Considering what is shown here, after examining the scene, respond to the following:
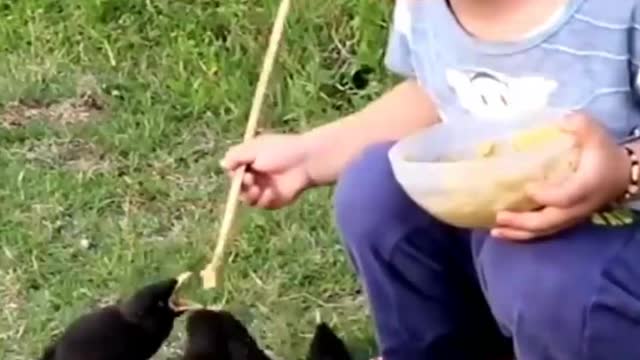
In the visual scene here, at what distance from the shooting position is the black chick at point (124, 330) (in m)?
1.86

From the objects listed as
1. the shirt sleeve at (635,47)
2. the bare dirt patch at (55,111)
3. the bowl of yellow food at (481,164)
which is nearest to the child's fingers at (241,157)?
the bowl of yellow food at (481,164)

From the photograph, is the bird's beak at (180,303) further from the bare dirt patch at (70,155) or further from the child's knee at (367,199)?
the bare dirt patch at (70,155)

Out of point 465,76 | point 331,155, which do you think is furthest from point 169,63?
point 465,76

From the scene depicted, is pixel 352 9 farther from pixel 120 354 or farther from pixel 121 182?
pixel 120 354

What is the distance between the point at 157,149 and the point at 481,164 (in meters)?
1.14

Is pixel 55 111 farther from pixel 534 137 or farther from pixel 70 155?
pixel 534 137

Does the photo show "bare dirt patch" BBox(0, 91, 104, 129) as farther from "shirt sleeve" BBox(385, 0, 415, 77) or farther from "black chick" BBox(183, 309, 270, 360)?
"shirt sleeve" BBox(385, 0, 415, 77)

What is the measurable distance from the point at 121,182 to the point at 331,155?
2.50ft

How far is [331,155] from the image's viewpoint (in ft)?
5.69

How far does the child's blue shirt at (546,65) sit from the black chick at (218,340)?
35 cm

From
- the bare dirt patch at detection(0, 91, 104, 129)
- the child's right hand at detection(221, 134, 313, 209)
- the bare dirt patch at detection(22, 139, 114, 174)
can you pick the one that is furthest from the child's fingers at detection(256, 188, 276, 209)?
the bare dirt patch at detection(0, 91, 104, 129)

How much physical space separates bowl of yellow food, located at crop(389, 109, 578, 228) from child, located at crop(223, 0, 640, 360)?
13 millimetres

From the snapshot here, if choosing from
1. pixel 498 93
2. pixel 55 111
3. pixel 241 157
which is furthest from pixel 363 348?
pixel 55 111

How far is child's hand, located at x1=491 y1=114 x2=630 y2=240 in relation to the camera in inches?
54.6
